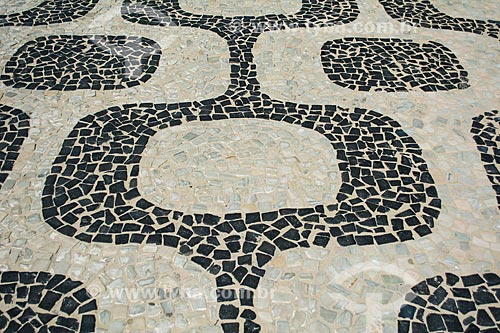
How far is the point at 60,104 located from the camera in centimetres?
352

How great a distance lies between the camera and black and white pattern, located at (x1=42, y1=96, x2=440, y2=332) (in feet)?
8.63

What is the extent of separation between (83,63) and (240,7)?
4.74 feet

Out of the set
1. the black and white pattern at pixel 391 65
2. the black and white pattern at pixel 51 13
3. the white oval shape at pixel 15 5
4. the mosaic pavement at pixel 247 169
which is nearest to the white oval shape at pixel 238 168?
the mosaic pavement at pixel 247 169

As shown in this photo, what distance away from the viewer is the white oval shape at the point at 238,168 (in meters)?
2.87

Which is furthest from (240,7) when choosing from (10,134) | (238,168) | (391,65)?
(10,134)

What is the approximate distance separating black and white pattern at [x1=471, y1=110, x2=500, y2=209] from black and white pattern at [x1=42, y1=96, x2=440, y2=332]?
367mm

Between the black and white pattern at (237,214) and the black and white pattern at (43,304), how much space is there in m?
0.29

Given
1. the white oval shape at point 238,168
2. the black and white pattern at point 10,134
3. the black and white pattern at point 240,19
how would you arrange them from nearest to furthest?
the white oval shape at point 238,168 → the black and white pattern at point 10,134 → the black and white pattern at point 240,19

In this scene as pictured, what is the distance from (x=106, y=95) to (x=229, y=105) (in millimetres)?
806

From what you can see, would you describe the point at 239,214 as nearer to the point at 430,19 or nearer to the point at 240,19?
the point at 240,19

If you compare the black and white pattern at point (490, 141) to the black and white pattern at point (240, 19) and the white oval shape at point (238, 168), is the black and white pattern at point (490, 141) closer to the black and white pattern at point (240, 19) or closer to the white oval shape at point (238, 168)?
the white oval shape at point (238, 168)

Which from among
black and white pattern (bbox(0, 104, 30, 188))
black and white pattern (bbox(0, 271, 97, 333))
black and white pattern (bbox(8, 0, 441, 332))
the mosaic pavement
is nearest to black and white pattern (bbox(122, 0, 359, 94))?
the mosaic pavement

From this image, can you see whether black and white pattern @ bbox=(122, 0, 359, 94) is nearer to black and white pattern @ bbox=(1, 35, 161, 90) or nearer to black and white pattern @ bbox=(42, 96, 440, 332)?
black and white pattern @ bbox=(1, 35, 161, 90)

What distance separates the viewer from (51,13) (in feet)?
14.9
